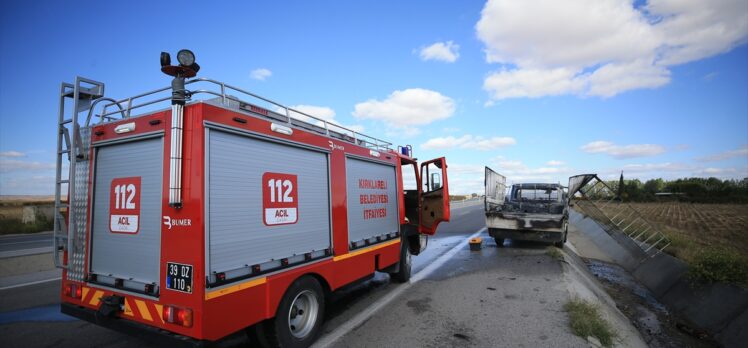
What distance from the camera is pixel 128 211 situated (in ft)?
12.2

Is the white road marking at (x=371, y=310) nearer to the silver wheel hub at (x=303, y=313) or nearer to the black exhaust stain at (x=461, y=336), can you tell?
the silver wheel hub at (x=303, y=313)

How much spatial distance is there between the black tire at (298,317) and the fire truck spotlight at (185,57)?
2.57m

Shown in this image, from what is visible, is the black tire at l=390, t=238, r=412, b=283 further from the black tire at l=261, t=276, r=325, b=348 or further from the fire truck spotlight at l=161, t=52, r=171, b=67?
the fire truck spotlight at l=161, t=52, r=171, b=67

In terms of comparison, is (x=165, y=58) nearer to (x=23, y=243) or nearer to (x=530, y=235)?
(x=530, y=235)

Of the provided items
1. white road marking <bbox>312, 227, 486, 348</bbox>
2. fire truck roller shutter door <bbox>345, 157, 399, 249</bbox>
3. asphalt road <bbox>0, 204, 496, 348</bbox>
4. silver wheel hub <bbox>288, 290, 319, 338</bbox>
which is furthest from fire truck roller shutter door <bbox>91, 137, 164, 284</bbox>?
fire truck roller shutter door <bbox>345, 157, 399, 249</bbox>

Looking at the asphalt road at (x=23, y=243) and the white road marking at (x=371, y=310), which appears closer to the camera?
the white road marking at (x=371, y=310)

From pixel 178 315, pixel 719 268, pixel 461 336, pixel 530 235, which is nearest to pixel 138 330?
pixel 178 315

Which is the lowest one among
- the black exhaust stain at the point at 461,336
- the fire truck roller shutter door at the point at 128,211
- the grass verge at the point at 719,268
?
the black exhaust stain at the point at 461,336

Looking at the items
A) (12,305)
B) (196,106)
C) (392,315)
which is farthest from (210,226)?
(12,305)

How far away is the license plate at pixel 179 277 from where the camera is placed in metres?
3.11

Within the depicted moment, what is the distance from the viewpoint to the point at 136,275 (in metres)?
3.58

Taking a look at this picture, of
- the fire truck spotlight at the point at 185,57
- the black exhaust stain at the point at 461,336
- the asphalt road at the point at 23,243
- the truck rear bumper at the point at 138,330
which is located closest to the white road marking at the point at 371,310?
the black exhaust stain at the point at 461,336

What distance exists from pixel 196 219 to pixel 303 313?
190cm

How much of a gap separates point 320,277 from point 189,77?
2770 millimetres
